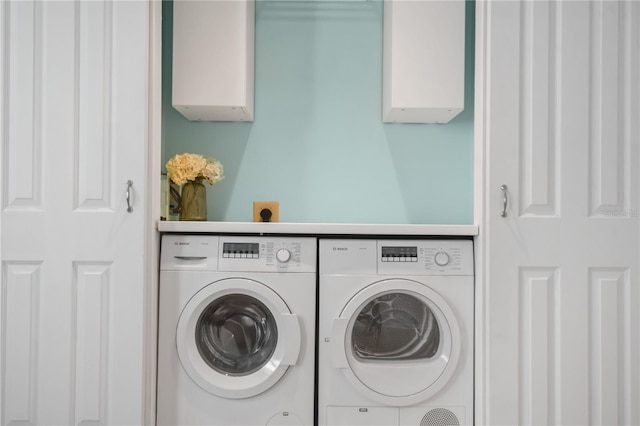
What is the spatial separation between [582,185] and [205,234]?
4.70 feet

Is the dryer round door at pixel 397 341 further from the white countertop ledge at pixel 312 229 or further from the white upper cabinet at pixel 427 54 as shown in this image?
the white upper cabinet at pixel 427 54

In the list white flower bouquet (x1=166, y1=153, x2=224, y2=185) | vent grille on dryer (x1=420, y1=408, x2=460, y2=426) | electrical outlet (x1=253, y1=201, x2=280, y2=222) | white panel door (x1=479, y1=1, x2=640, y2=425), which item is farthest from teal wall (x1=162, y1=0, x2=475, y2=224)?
vent grille on dryer (x1=420, y1=408, x2=460, y2=426)

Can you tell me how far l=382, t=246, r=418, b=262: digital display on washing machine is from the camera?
200 cm

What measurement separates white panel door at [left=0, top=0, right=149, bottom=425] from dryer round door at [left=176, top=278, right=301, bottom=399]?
20 centimetres

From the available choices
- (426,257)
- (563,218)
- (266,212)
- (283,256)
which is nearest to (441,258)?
(426,257)

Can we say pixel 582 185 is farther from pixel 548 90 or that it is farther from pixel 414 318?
pixel 414 318

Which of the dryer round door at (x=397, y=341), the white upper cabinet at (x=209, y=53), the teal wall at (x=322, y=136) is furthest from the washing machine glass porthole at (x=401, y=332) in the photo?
the white upper cabinet at (x=209, y=53)

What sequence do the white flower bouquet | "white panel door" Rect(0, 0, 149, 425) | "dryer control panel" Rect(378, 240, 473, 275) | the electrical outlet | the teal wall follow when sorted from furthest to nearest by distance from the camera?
the teal wall
the electrical outlet
the white flower bouquet
"dryer control panel" Rect(378, 240, 473, 275)
"white panel door" Rect(0, 0, 149, 425)

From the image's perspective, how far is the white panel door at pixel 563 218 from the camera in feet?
6.27

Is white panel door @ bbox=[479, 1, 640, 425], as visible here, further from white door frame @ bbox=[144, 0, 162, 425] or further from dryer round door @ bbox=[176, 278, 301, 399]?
white door frame @ bbox=[144, 0, 162, 425]

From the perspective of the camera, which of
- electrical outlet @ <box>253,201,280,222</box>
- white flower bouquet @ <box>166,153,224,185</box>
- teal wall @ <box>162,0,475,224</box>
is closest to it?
white flower bouquet @ <box>166,153,224,185</box>

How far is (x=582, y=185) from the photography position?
191 cm

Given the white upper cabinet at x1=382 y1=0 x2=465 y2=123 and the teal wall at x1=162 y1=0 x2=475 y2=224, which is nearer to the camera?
the white upper cabinet at x1=382 y1=0 x2=465 y2=123

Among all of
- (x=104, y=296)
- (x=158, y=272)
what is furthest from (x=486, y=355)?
(x=104, y=296)
